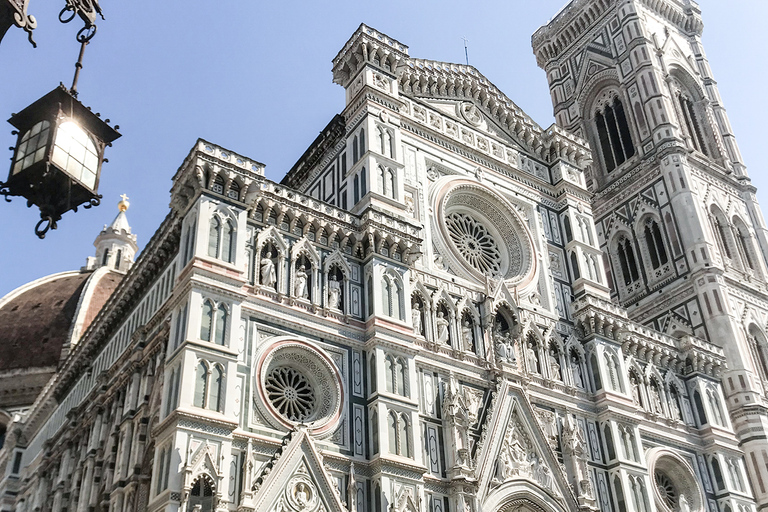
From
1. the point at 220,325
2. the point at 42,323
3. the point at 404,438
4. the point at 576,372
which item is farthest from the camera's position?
the point at 42,323

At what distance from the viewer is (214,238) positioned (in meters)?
19.1

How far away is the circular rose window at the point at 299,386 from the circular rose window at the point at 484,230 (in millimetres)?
6877

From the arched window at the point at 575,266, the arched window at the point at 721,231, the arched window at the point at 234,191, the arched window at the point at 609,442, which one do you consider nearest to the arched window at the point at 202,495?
the arched window at the point at 234,191

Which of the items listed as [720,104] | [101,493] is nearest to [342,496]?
[101,493]

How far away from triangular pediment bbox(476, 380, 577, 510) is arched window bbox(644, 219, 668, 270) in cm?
1522

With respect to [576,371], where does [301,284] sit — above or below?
above

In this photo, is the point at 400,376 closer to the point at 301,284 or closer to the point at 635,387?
the point at 301,284

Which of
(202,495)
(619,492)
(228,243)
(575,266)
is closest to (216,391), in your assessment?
(202,495)

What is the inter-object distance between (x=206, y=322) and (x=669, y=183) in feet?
81.5

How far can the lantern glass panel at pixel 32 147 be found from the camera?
657cm

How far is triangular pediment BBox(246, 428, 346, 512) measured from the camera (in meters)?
16.8

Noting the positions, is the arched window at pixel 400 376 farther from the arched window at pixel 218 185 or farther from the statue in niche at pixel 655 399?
the statue in niche at pixel 655 399

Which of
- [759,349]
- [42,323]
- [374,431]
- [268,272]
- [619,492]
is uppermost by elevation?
[42,323]

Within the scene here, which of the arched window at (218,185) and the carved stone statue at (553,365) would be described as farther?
the carved stone statue at (553,365)
